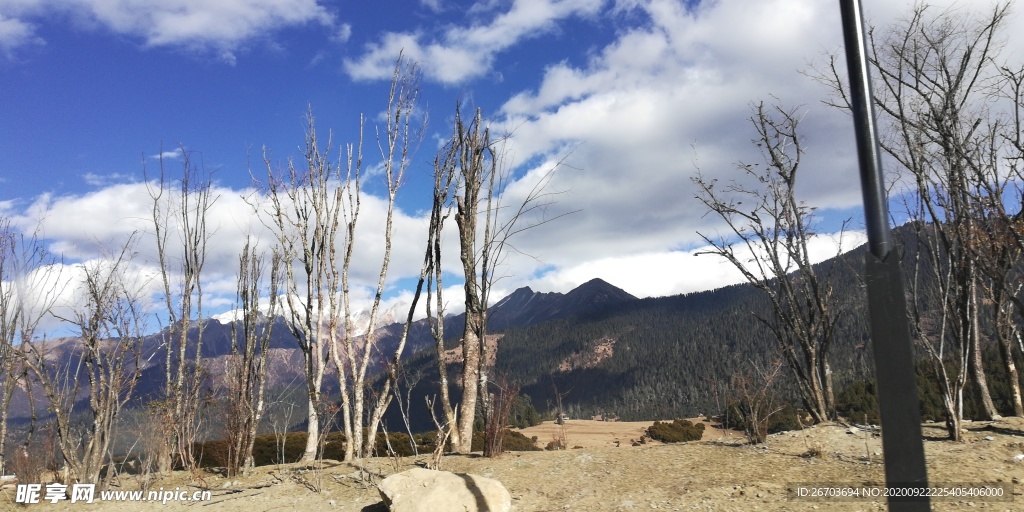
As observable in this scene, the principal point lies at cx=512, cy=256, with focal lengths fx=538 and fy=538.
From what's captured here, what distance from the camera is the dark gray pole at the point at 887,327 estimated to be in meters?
2.35

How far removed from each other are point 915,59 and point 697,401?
73.5m

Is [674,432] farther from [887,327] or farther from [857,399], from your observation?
[887,327]

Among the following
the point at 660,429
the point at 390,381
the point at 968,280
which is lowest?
the point at 660,429

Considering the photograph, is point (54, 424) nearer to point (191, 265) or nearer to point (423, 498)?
point (191, 265)

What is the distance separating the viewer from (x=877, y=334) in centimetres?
249

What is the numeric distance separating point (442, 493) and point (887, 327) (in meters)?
5.30

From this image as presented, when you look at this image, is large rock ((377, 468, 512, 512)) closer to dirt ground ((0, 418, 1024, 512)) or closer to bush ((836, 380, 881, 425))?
dirt ground ((0, 418, 1024, 512))

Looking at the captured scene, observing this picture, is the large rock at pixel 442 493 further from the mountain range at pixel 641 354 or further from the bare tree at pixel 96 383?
the mountain range at pixel 641 354

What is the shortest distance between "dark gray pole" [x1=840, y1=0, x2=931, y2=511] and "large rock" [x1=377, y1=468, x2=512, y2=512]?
487cm

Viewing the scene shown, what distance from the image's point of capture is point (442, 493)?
6.39 m

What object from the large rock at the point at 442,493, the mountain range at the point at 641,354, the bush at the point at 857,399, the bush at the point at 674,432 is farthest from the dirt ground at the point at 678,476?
the mountain range at the point at 641,354

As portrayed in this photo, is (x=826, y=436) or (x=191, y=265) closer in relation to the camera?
(x=826, y=436)

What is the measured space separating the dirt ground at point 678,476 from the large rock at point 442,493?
0.53 m

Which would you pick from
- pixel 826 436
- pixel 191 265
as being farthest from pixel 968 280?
pixel 191 265
